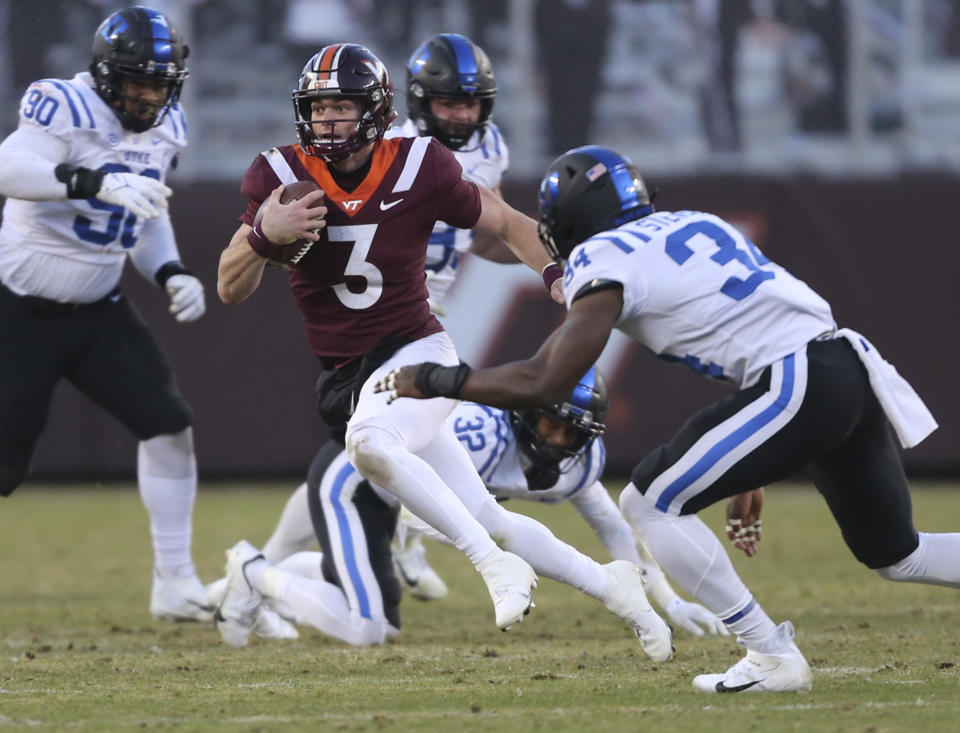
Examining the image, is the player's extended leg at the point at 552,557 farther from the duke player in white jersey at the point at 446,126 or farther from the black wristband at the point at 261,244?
the duke player in white jersey at the point at 446,126

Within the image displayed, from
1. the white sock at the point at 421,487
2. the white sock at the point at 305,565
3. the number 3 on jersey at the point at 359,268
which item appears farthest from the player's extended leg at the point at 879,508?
the white sock at the point at 305,565

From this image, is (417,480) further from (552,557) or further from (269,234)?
(269,234)

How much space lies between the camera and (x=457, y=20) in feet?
31.4

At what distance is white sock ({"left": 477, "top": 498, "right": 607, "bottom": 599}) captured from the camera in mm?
4449

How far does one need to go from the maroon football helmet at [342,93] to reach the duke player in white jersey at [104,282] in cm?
109

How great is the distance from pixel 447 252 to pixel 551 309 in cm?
400

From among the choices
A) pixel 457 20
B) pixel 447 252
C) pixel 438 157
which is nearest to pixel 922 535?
pixel 438 157

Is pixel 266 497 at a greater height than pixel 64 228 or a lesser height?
lesser

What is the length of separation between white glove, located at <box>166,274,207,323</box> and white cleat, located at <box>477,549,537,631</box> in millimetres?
1952

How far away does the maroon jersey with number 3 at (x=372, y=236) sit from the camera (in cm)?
447

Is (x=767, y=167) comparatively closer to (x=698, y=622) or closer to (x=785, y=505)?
(x=785, y=505)

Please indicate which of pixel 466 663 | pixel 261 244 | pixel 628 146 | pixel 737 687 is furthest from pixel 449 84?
pixel 628 146

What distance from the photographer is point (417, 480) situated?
13.9 feet

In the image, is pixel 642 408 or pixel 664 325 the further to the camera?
pixel 642 408
